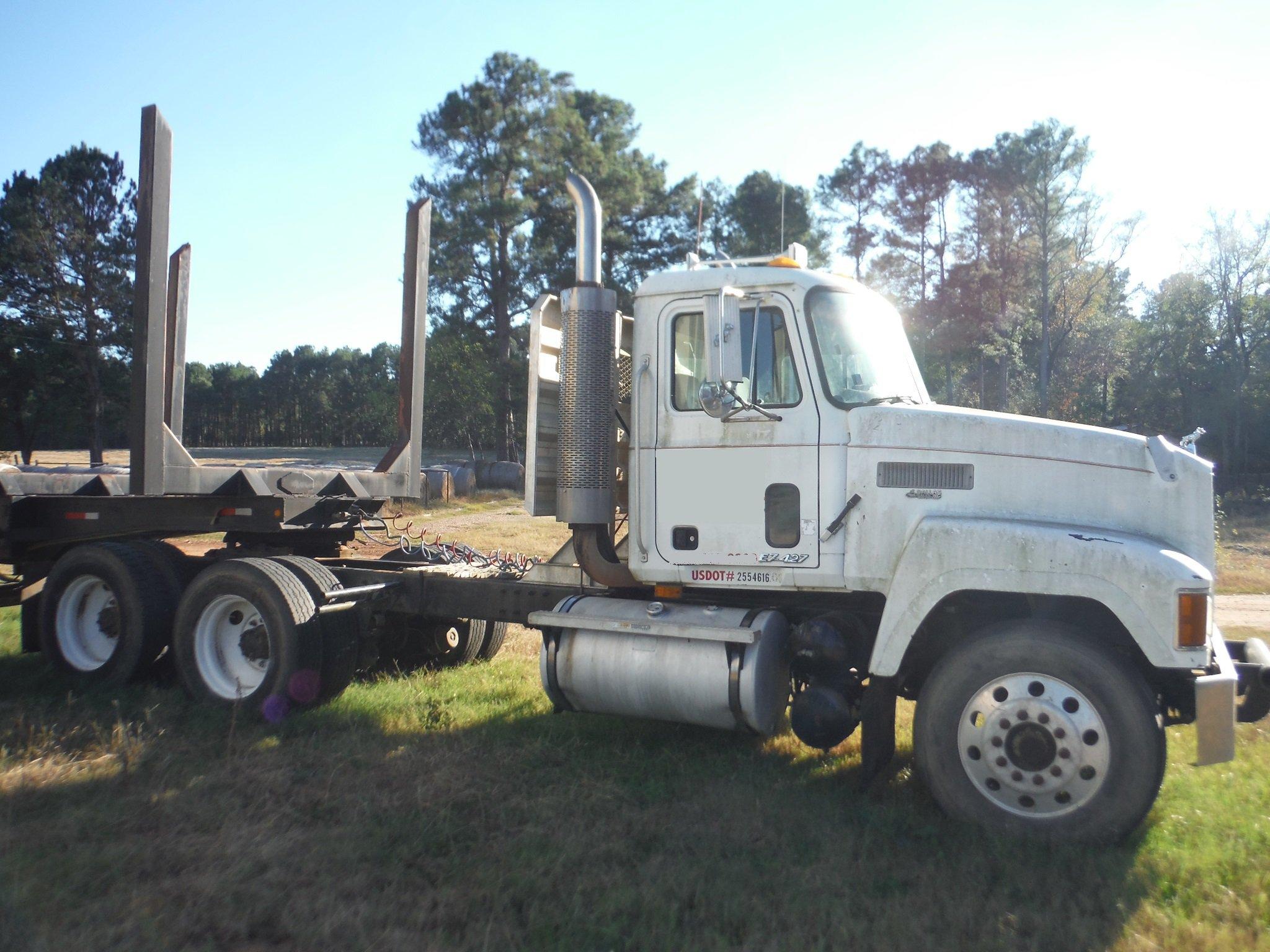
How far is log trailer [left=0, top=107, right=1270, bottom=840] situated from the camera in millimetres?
4500

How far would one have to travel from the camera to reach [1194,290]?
38.4m

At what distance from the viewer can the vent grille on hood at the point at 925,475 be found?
505 cm

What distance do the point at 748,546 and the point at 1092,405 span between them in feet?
129

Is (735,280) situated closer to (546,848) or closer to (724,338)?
(724,338)

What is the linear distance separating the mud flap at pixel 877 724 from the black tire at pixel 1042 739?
0.84 feet

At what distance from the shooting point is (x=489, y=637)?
27.5ft

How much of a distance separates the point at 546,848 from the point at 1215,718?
302 centimetres

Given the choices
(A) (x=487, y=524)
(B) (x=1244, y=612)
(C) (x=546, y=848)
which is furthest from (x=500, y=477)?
(C) (x=546, y=848)

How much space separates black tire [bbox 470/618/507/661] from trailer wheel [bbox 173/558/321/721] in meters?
1.98

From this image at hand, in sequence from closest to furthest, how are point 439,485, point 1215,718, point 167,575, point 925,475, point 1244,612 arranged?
1. point 1215,718
2. point 925,475
3. point 167,575
4. point 1244,612
5. point 439,485

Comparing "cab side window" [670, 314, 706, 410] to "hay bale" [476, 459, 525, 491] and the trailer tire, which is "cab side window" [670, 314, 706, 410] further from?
"hay bale" [476, 459, 525, 491]

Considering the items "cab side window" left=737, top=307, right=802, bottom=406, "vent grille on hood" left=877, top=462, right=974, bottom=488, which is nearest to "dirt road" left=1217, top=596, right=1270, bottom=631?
"vent grille on hood" left=877, top=462, right=974, bottom=488

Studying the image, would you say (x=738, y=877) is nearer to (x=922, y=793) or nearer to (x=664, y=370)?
(x=922, y=793)

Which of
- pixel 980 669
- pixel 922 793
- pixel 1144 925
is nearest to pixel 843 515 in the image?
pixel 980 669
